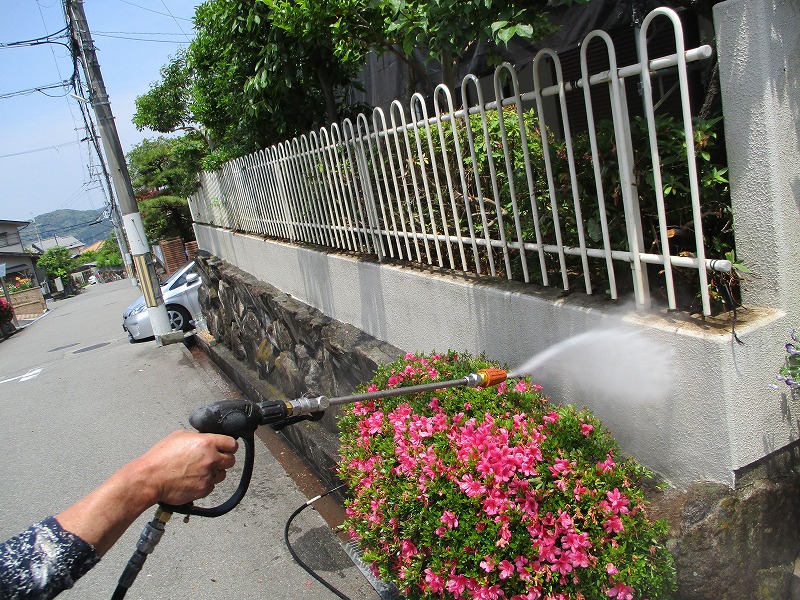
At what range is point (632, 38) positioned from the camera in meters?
6.76

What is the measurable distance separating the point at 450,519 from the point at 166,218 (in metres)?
24.3

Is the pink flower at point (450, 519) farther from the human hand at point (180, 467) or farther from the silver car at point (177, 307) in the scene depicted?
the silver car at point (177, 307)

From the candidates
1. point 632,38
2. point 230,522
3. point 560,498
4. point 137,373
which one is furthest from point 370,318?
point 137,373

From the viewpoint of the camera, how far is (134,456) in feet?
20.8

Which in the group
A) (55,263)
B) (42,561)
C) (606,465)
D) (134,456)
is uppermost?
(42,561)

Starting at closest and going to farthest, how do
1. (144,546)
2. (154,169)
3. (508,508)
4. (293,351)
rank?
(144,546), (508,508), (293,351), (154,169)

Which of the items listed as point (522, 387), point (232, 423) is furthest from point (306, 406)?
point (522, 387)

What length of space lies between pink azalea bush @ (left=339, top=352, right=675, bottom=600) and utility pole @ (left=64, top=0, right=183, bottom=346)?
10212mm

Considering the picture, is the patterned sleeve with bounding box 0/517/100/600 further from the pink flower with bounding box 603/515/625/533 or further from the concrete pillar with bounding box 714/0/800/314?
the concrete pillar with bounding box 714/0/800/314

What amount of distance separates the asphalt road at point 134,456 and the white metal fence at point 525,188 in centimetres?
199

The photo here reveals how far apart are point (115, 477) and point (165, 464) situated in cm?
13

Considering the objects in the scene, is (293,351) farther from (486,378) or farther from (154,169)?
(154,169)

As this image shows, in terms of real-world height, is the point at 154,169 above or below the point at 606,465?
above

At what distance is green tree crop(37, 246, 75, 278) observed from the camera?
191 feet
